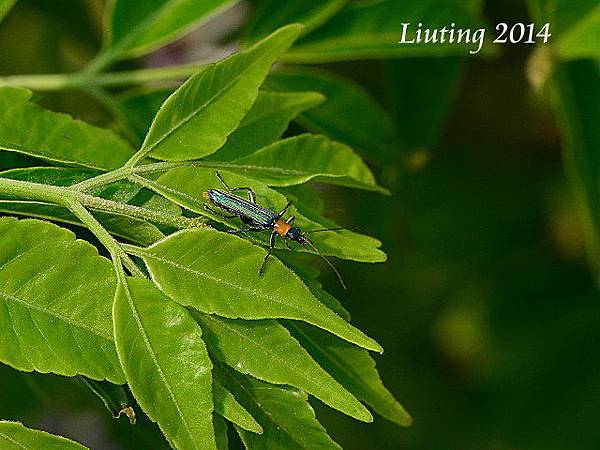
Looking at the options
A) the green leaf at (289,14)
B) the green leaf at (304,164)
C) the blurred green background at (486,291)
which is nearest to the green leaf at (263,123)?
the green leaf at (304,164)

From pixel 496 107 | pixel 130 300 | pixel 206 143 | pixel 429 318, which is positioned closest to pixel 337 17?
pixel 206 143

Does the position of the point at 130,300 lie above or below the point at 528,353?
below

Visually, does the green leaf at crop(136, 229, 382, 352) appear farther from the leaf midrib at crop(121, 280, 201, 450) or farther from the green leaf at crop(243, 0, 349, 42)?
the green leaf at crop(243, 0, 349, 42)

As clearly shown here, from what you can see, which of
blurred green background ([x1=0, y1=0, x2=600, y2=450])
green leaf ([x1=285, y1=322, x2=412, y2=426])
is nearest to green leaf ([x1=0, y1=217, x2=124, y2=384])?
green leaf ([x1=285, y1=322, x2=412, y2=426])

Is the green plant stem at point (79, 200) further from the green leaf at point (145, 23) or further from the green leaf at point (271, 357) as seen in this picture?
the green leaf at point (145, 23)

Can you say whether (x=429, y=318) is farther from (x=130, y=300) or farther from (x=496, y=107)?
(x=130, y=300)

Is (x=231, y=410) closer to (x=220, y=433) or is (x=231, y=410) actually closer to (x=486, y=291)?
(x=220, y=433)
